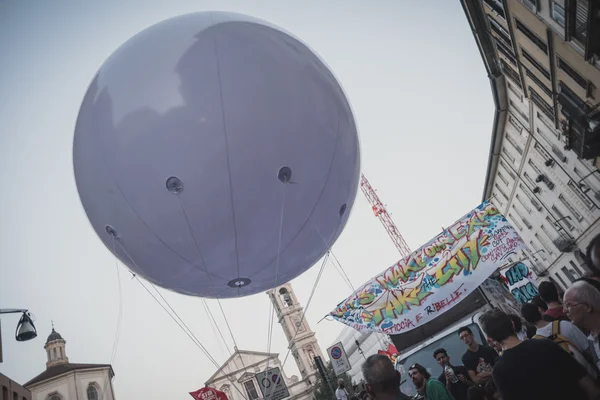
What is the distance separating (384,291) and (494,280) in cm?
371

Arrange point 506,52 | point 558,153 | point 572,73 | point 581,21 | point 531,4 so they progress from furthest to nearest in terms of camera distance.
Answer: point 558,153 < point 506,52 < point 572,73 < point 531,4 < point 581,21

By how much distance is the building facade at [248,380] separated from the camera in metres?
49.9

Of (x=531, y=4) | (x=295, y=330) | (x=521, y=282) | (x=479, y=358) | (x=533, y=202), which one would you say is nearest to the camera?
(x=479, y=358)

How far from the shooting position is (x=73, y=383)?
39.4 metres

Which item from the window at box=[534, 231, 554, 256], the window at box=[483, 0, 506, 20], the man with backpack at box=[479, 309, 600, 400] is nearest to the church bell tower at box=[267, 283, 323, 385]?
the window at box=[534, 231, 554, 256]

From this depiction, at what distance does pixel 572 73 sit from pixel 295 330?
43047mm

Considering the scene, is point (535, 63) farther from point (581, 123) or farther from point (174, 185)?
point (174, 185)

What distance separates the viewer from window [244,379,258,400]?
161ft

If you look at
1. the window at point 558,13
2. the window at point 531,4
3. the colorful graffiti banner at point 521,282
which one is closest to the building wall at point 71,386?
the colorful graffiti banner at point 521,282

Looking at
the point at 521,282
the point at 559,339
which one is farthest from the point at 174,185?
the point at 521,282

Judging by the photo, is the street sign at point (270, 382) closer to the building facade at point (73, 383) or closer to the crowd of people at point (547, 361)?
the crowd of people at point (547, 361)

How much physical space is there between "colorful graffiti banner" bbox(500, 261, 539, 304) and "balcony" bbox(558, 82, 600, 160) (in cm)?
1111

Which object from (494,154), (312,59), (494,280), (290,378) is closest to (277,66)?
(312,59)

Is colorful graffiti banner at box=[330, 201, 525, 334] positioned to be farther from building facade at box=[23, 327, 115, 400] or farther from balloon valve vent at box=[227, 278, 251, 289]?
building facade at box=[23, 327, 115, 400]
